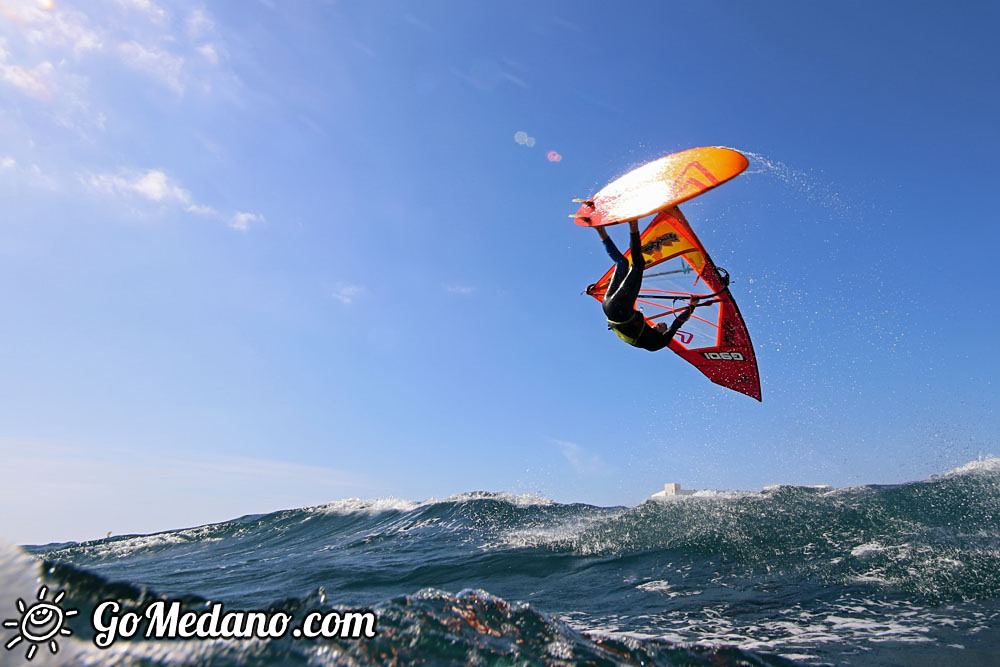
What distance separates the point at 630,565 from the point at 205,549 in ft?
38.8

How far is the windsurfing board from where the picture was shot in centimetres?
670

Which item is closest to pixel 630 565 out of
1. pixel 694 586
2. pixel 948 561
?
pixel 694 586

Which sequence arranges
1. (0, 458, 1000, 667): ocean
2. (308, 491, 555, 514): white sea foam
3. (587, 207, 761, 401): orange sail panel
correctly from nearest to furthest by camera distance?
(0, 458, 1000, 667): ocean < (587, 207, 761, 401): orange sail panel < (308, 491, 555, 514): white sea foam

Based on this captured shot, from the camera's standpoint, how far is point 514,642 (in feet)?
13.3

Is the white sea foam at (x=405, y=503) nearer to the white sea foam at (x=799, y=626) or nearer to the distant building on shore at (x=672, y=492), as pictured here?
the distant building on shore at (x=672, y=492)

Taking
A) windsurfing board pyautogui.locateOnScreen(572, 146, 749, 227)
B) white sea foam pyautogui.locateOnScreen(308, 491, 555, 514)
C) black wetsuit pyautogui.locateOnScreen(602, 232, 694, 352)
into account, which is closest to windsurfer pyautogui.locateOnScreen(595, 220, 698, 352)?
black wetsuit pyautogui.locateOnScreen(602, 232, 694, 352)

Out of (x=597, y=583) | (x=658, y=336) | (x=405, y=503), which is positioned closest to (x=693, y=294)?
(x=658, y=336)

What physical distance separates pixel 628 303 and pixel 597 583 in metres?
4.08

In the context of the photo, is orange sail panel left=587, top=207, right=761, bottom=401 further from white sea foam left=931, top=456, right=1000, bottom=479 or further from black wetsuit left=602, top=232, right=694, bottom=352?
white sea foam left=931, top=456, right=1000, bottom=479

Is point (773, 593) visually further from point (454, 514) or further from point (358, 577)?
point (454, 514)

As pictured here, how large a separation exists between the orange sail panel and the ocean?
3.09m

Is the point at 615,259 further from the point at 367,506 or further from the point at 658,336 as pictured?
the point at 367,506

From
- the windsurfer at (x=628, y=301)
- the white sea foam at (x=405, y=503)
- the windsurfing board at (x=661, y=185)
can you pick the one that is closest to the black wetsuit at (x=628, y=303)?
the windsurfer at (x=628, y=301)

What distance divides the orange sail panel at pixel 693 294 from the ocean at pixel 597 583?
3.09 m
